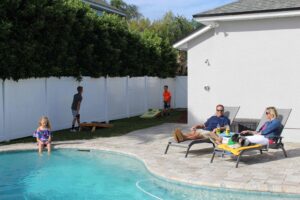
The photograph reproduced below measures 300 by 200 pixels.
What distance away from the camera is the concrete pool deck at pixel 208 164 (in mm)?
8773

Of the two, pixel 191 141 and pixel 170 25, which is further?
pixel 170 25

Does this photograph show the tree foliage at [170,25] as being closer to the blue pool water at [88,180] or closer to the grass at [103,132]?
the grass at [103,132]

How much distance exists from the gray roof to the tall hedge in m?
5.57

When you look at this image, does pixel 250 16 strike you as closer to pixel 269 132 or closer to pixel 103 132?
pixel 269 132

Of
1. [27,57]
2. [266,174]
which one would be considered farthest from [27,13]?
[266,174]

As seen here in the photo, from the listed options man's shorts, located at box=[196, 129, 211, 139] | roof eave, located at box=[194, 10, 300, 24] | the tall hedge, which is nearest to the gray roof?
roof eave, located at box=[194, 10, 300, 24]

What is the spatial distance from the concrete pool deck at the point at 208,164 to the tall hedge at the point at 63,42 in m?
3.34

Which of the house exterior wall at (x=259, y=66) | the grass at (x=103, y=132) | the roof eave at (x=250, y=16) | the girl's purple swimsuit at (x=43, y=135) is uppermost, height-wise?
the roof eave at (x=250, y=16)

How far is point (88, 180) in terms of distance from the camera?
10383 millimetres

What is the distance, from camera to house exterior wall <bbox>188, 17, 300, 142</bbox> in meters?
14.3

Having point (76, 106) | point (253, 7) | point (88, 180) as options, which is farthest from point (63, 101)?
point (253, 7)

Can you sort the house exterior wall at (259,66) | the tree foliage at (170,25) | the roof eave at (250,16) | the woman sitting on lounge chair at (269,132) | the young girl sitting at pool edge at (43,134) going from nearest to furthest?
the woman sitting on lounge chair at (269,132), the young girl sitting at pool edge at (43,134), the roof eave at (250,16), the house exterior wall at (259,66), the tree foliage at (170,25)

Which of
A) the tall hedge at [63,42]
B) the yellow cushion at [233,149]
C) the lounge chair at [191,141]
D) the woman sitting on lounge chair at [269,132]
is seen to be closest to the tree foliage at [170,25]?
the tall hedge at [63,42]

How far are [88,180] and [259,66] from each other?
757 centimetres
